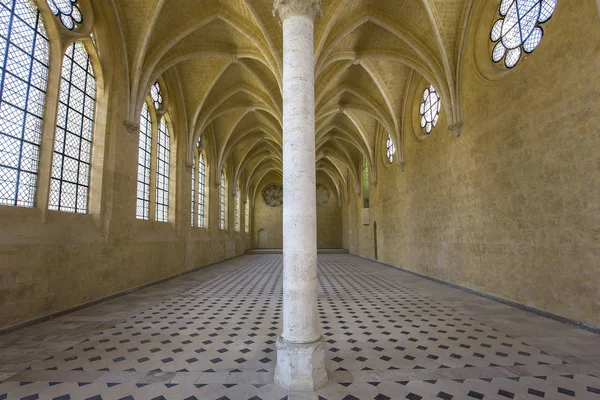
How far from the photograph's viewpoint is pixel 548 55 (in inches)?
278

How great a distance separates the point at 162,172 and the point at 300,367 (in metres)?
12.1

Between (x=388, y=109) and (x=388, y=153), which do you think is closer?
(x=388, y=109)

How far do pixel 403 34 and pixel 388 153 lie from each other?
838 cm

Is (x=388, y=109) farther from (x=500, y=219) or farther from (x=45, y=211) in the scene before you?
(x=45, y=211)

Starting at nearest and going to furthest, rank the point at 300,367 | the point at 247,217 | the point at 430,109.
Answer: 1. the point at 300,367
2. the point at 430,109
3. the point at 247,217

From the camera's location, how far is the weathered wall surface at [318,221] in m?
37.6

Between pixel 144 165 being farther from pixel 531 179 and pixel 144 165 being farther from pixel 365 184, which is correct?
pixel 365 184

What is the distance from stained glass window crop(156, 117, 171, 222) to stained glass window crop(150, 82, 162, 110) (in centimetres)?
80

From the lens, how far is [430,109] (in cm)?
1336

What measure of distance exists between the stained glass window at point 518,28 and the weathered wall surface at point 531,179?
1.18 ft

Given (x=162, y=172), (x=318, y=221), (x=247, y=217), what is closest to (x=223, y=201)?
(x=247, y=217)

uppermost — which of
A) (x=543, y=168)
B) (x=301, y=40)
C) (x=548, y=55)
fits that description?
(x=548, y=55)

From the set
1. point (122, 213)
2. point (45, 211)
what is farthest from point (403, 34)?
point (45, 211)

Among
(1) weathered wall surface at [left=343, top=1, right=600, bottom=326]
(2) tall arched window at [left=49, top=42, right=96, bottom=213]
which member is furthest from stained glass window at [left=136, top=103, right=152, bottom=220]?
(1) weathered wall surface at [left=343, top=1, right=600, bottom=326]
